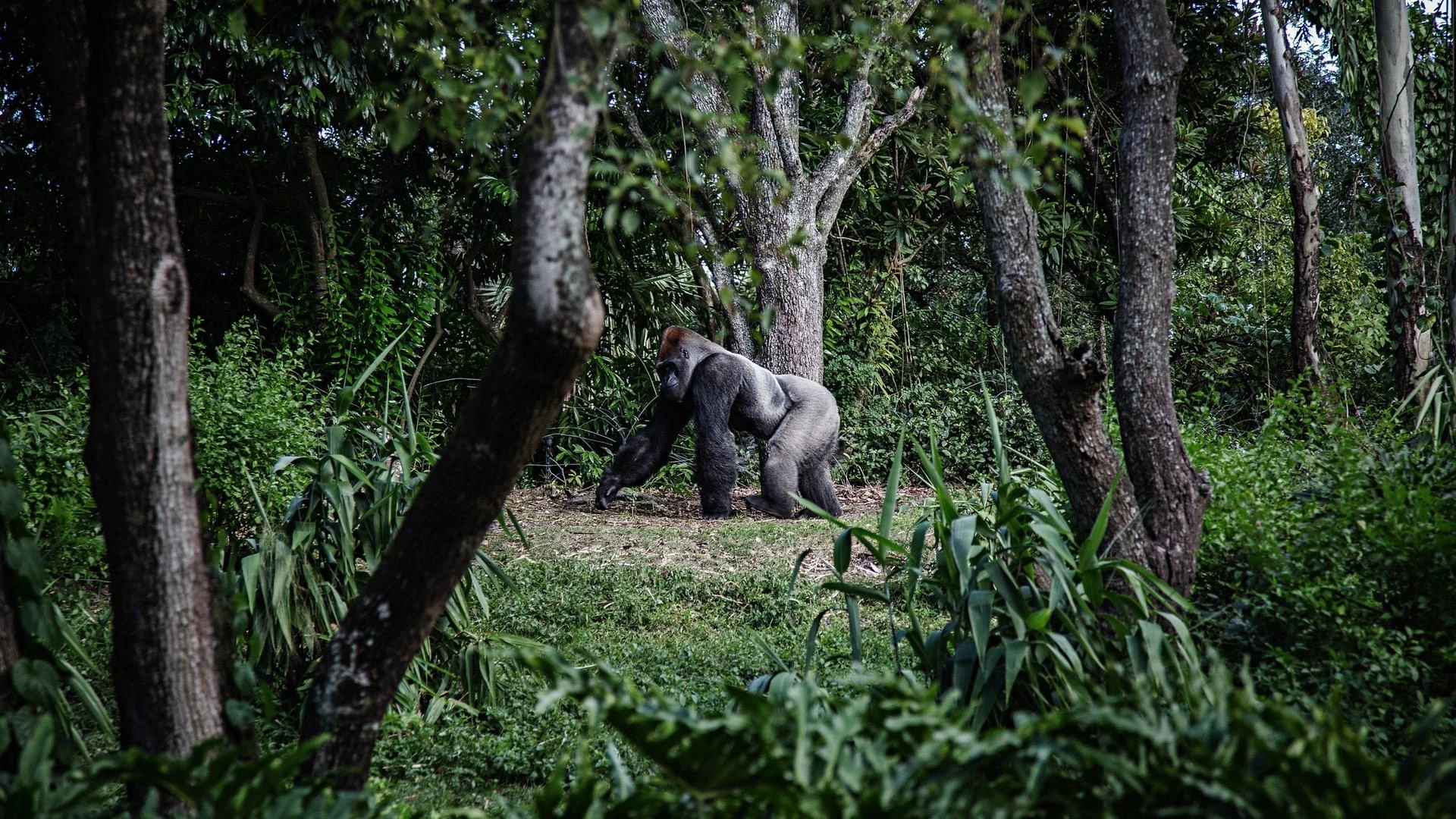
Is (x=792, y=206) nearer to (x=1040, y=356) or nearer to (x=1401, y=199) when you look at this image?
(x=1401, y=199)

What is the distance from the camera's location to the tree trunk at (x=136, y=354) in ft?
5.95

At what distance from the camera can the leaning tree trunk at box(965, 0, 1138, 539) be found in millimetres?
2766

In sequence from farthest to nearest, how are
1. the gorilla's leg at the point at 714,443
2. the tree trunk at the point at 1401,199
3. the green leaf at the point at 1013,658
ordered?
the gorilla's leg at the point at 714,443 < the tree trunk at the point at 1401,199 < the green leaf at the point at 1013,658

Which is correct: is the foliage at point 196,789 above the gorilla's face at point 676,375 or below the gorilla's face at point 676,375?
below

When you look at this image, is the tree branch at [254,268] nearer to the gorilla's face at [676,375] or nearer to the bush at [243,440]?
the gorilla's face at [676,375]

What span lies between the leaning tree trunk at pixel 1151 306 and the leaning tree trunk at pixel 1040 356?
0.16 m

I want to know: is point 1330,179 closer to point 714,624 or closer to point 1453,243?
point 1453,243

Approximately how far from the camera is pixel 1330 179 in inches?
492

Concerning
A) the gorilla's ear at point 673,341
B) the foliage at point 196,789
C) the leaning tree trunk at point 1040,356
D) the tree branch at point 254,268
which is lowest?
the foliage at point 196,789

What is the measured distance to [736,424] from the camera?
6617mm

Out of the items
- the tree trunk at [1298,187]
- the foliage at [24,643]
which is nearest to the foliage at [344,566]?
the foliage at [24,643]

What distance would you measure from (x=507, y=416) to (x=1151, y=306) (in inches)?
78.4

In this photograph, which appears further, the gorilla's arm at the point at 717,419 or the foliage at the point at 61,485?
the gorilla's arm at the point at 717,419

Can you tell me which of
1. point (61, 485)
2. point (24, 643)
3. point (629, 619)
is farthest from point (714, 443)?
point (24, 643)
